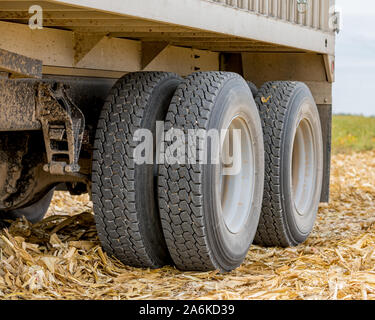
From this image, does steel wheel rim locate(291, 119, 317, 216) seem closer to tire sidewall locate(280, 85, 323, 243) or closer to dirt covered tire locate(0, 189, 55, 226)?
tire sidewall locate(280, 85, 323, 243)

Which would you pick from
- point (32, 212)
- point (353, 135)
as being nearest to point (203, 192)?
point (32, 212)

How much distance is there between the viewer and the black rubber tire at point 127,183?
451 cm

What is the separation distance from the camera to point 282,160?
5734 millimetres

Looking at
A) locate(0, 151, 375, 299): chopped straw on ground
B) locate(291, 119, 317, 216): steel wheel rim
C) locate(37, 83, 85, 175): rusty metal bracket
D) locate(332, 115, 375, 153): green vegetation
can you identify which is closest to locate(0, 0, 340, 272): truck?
locate(37, 83, 85, 175): rusty metal bracket

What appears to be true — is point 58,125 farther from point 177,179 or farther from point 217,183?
point 217,183

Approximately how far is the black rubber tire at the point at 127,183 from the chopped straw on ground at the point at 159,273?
0.54 feet

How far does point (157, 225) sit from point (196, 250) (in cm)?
31

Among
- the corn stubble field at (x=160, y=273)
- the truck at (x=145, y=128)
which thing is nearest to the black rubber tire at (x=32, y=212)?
the corn stubble field at (x=160, y=273)

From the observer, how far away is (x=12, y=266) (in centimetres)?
443

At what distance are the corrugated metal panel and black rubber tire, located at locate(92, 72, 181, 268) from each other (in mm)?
816

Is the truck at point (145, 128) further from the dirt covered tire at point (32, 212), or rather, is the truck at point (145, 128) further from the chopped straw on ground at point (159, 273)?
the dirt covered tire at point (32, 212)

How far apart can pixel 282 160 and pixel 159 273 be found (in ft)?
5.05

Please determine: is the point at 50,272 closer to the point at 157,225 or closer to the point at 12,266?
the point at 12,266

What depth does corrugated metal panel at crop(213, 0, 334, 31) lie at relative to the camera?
525cm
